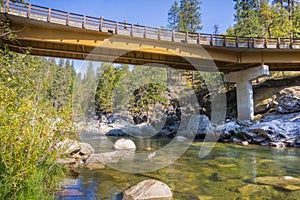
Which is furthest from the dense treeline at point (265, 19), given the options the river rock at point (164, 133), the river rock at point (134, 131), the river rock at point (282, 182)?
the river rock at point (282, 182)

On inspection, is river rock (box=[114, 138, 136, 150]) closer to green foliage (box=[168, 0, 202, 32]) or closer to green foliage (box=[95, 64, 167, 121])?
green foliage (box=[95, 64, 167, 121])

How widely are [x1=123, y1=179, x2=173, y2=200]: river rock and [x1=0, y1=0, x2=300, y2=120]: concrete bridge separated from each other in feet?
34.3

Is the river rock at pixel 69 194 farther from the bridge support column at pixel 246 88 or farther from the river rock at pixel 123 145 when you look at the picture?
the bridge support column at pixel 246 88

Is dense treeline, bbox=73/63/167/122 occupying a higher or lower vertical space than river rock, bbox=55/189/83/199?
higher

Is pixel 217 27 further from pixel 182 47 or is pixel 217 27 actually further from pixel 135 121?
pixel 182 47

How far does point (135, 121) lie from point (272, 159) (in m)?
30.5

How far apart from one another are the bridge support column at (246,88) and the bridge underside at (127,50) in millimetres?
740

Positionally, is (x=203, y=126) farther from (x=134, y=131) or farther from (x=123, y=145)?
(x=123, y=145)

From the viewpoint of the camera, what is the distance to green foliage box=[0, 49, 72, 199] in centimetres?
346

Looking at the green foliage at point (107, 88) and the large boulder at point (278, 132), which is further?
the green foliage at point (107, 88)

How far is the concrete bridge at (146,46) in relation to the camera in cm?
1619

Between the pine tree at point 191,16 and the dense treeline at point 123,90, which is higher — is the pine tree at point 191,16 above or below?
above

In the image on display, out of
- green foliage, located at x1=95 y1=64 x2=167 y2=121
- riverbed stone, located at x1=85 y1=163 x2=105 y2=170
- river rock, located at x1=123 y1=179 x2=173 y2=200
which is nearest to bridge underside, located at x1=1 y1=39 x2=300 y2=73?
riverbed stone, located at x1=85 y1=163 x2=105 y2=170

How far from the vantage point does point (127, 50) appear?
19.8 m
